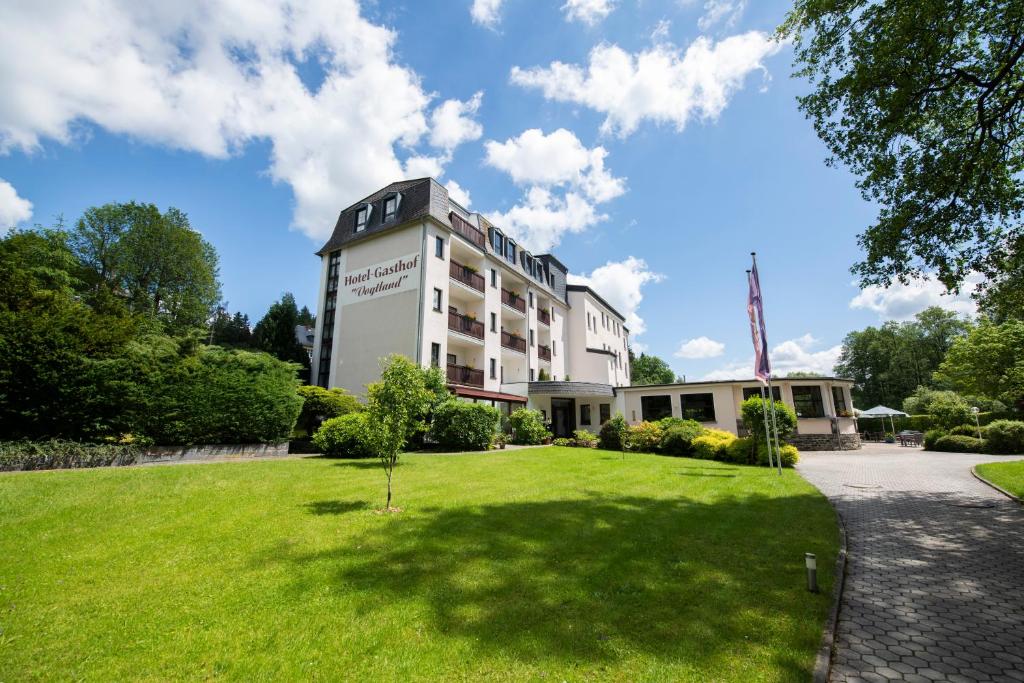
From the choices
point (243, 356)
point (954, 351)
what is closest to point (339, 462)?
point (243, 356)

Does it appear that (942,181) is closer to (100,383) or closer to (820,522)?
(820,522)

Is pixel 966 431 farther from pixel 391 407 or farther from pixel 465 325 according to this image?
pixel 391 407

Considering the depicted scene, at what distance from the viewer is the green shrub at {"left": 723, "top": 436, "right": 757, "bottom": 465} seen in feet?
56.4

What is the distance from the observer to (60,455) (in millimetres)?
11086

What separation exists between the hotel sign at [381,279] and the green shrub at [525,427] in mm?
9197

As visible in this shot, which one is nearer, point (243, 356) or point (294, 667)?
point (294, 667)

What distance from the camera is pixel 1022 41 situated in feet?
28.7

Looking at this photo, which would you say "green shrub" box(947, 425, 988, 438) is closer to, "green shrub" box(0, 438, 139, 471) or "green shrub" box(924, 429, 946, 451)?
"green shrub" box(924, 429, 946, 451)

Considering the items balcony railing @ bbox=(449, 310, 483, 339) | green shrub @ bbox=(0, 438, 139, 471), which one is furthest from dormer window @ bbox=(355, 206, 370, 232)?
green shrub @ bbox=(0, 438, 139, 471)

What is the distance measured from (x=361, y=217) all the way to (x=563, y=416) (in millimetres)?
20418

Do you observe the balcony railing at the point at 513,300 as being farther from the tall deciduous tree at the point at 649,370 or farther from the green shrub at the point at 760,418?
the tall deciduous tree at the point at 649,370

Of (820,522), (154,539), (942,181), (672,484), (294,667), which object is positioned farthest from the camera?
(672,484)

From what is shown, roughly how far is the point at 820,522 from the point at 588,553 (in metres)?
5.28

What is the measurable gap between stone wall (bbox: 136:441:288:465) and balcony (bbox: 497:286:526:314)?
17.2 m
